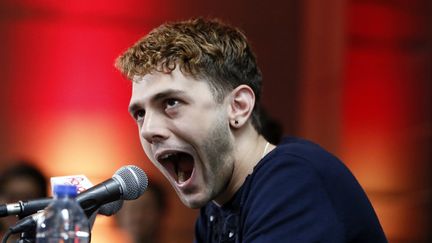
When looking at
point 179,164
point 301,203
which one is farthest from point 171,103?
point 301,203

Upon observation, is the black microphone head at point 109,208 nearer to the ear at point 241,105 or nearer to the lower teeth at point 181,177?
the lower teeth at point 181,177

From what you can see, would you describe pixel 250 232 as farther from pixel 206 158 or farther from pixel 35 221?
pixel 35 221

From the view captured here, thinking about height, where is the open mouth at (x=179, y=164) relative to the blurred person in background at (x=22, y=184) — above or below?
above

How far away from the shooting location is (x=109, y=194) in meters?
2.08

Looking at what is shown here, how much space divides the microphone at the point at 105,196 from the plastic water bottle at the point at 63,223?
55 millimetres

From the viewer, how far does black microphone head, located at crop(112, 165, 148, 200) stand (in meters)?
2.13

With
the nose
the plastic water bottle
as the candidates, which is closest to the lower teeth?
the nose

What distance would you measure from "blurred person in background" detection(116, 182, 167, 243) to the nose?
188 cm

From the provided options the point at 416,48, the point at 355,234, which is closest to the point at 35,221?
the point at 355,234

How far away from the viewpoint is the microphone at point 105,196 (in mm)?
2021

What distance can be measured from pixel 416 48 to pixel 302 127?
90cm

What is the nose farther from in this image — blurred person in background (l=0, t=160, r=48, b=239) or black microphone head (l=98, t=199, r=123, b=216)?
blurred person in background (l=0, t=160, r=48, b=239)

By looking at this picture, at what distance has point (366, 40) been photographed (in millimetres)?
5605

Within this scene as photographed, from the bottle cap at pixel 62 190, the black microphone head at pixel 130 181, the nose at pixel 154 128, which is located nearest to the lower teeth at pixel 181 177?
the nose at pixel 154 128
